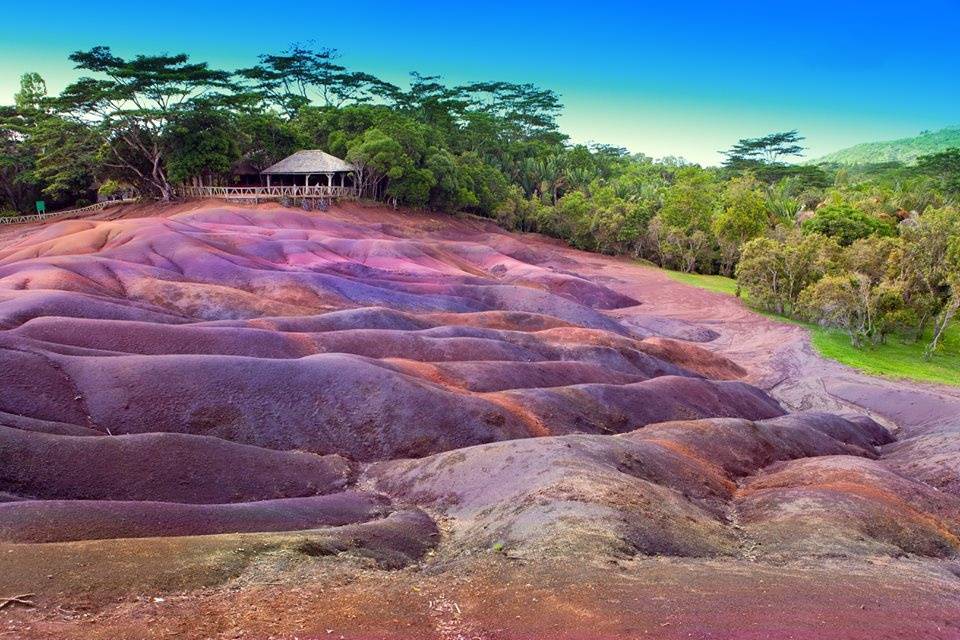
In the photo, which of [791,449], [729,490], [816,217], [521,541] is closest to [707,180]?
[816,217]

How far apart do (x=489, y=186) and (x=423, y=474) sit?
6812cm

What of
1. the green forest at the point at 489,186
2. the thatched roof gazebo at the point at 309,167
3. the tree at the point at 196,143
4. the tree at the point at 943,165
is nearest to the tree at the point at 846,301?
the green forest at the point at 489,186

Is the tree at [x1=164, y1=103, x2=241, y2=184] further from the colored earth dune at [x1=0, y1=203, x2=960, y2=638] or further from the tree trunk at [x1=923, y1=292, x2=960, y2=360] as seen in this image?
the tree trunk at [x1=923, y1=292, x2=960, y2=360]

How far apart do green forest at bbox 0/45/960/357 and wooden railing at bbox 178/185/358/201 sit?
1.89m

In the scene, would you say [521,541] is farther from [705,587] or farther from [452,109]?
[452,109]

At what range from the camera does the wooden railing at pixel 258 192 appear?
6825cm

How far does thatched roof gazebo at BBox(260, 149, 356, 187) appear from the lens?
7050 centimetres

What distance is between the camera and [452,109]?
98.2 metres

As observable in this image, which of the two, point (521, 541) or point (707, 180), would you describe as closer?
point (521, 541)

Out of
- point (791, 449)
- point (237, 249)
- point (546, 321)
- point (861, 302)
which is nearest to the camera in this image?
point (791, 449)

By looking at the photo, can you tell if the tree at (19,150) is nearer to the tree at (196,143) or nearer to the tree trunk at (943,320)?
the tree at (196,143)

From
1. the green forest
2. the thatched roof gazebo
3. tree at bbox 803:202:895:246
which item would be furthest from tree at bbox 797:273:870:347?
the thatched roof gazebo

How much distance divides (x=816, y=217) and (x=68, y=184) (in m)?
74.2

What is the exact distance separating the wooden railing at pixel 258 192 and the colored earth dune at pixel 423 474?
2577 centimetres
